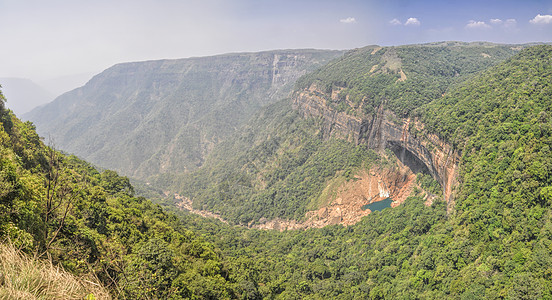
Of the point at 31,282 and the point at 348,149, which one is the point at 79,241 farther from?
the point at 348,149

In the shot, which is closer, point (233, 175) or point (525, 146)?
point (525, 146)

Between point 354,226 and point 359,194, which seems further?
point 359,194

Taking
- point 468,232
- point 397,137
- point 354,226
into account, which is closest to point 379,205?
point 354,226

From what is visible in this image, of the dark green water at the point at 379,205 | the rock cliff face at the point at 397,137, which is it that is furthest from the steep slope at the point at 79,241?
the dark green water at the point at 379,205

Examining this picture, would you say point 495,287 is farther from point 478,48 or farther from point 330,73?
point 478,48

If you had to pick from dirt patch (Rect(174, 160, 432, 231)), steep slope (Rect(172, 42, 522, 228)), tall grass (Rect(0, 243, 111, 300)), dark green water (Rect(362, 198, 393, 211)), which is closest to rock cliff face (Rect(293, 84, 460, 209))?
steep slope (Rect(172, 42, 522, 228))

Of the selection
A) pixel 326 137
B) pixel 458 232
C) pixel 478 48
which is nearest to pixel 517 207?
pixel 458 232
